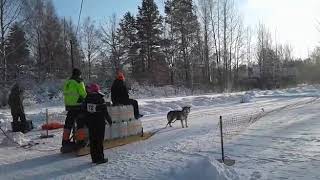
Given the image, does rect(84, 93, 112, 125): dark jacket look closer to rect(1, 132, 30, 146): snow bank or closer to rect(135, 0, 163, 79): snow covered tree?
rect(1, 132, 30, 146): snow bank

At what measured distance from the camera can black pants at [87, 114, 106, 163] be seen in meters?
9.66

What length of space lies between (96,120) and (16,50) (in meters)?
39.0

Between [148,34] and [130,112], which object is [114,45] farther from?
[130,112]

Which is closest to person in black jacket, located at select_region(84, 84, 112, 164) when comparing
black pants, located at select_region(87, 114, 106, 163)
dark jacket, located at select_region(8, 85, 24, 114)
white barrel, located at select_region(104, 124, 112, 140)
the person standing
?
black pants, located at select_region(87, 114, 106, 163)

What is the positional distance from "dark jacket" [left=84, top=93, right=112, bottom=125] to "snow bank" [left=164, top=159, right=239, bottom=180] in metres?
2.48

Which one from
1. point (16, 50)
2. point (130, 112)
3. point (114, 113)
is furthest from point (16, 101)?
point (16, 50)

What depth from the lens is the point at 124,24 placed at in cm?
6638

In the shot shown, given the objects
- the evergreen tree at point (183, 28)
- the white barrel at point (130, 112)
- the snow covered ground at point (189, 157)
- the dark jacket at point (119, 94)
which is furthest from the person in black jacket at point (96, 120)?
the evergreen tree at point (183, 28)

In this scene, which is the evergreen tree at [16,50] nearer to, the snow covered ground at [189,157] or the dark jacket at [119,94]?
the dark jacket at [119,94]

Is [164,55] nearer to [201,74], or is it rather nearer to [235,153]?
[201,74]

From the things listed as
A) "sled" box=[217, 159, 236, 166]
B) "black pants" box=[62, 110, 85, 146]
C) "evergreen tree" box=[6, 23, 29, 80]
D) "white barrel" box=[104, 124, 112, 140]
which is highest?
"evergreen tree" box=[6, 23, 29, 80]

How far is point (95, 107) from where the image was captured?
391 inches

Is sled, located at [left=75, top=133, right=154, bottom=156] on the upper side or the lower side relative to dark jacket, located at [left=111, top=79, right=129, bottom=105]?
lower

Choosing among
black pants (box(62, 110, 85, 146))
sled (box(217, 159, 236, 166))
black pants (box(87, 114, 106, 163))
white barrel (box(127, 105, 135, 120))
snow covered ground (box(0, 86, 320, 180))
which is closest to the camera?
snow covered ground (box(0, 86, 320, 180))
